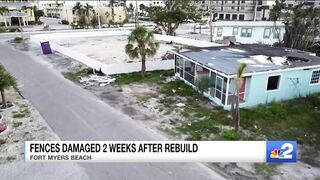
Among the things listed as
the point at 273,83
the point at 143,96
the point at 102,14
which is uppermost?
the point at 102,14

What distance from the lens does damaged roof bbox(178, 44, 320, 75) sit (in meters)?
19.5

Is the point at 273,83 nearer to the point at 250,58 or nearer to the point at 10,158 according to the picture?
the point at 250,58

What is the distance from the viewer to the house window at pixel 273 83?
19.2 metres

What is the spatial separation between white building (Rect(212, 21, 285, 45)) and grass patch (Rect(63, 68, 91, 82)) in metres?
21.4

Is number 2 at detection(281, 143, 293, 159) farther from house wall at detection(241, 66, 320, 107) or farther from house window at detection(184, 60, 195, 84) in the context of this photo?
house window at detection(184, 60, 195, 84)

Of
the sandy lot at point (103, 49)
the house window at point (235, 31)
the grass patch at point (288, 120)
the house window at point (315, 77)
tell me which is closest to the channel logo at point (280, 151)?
the grass patch at point (288, 120)

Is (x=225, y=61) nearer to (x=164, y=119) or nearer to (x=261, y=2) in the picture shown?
(x=164, y=119)

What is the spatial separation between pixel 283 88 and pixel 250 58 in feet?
11.8

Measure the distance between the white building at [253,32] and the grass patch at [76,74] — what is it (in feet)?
70.2

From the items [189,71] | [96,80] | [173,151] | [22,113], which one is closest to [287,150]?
[173,151]

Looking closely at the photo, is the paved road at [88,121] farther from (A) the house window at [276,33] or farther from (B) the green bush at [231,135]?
(A) the house window at [276,33]

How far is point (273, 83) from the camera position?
19.3 metres

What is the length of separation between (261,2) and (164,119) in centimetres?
8624

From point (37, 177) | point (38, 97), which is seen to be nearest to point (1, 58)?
point (38, 97)
